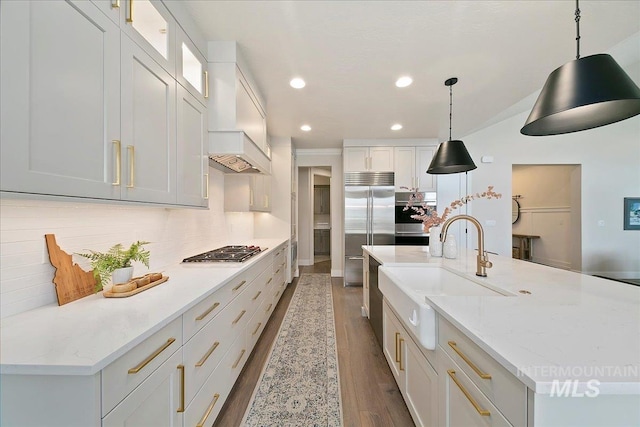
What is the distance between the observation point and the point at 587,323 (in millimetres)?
788

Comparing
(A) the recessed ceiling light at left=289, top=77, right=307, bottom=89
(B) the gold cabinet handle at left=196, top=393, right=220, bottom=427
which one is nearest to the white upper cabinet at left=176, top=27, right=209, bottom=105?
(A) the recessed ceiling light at left=289, top=77, right=307, bottom=89

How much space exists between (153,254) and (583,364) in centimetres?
215

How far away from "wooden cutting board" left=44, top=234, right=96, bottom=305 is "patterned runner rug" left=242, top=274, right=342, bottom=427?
1181mm

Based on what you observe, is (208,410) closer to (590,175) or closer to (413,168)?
(413,168)

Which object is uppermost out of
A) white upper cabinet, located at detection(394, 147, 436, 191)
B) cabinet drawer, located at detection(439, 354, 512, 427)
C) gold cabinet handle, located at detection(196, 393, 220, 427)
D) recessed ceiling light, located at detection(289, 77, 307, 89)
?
recessed ceiling light, located at detection(289, 77, 307, 89)

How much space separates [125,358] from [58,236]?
0.78 meters

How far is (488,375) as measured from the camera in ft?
2.35

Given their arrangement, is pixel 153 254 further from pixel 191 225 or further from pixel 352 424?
pixel 352 424

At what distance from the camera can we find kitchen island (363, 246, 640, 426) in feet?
1.78

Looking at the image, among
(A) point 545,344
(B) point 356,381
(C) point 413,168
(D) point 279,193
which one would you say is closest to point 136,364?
(A) point 545,344

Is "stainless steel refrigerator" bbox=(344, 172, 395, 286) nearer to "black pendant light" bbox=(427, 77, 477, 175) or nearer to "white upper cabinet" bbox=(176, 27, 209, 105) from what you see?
"black pendant light" bbox=(427, 77, 477, 175)

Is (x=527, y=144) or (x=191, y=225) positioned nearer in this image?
(x=191, y=225)

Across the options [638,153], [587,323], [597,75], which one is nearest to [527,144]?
[638,153]

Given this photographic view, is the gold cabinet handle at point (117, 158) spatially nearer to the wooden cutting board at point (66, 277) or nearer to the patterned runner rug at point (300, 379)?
the wooden cutting board at point (66, 277)
